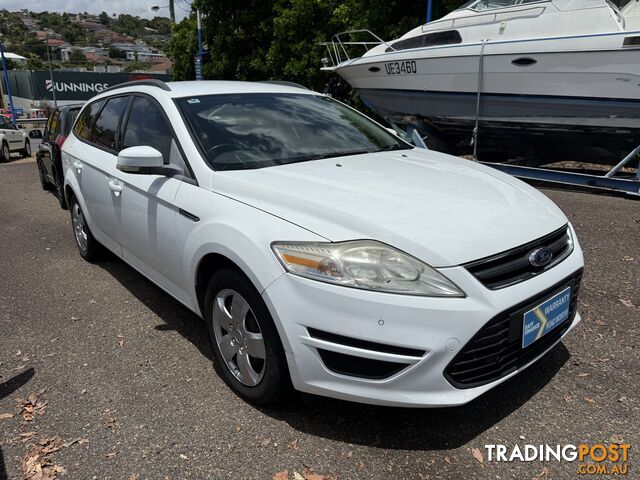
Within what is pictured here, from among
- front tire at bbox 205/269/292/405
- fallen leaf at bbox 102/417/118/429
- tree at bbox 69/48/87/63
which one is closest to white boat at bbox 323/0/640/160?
front tire at bbox 205/269/292/405

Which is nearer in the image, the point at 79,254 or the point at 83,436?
the point at 83,436

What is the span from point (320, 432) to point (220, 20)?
1902 cm

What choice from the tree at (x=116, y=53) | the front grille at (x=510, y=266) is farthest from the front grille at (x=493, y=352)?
the tree at (x=116, y=53)

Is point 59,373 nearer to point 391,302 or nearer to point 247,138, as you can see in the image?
point 247,138

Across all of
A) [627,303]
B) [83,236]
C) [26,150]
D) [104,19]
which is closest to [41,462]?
[83,236]

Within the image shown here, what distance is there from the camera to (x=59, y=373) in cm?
309

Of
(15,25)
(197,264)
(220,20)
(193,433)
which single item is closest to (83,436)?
(193,433)

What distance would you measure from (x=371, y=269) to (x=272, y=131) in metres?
1.54

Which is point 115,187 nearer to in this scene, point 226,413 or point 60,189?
point 226,413

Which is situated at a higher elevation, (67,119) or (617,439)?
(67,119)

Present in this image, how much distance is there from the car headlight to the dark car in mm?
6092

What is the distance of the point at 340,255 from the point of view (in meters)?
2.21

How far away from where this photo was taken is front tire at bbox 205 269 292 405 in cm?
242

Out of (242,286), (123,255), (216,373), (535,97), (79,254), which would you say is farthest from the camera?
(535,97)
